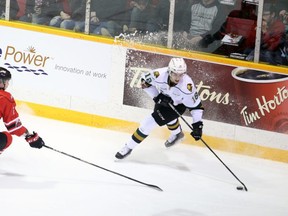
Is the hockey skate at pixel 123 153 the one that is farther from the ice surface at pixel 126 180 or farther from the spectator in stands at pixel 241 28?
the spectator in stands at pixel 241 28

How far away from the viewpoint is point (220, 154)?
704 centimetres

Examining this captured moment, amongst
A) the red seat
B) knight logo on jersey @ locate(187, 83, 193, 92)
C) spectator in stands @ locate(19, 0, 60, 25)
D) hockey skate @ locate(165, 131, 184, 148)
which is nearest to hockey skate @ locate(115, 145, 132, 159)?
hockey skate @ locate(165, 131, 184, 148)

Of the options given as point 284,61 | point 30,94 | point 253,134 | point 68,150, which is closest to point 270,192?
point 253,134

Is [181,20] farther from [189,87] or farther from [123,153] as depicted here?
[123,153]

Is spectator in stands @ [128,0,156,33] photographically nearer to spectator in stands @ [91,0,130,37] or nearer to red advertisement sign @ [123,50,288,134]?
spectator in stands @ [91,0,130,37]

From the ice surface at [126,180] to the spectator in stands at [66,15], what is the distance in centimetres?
100

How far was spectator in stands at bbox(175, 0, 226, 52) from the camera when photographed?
7.14 m

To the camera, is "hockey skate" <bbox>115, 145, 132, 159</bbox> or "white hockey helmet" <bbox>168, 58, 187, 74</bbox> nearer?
"white hockey helmet" <bbox>168, 58, 187, 74</bbox>

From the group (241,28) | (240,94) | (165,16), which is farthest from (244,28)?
(165,16)

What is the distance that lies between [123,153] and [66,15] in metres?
1.84

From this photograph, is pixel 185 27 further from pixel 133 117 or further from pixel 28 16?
pixel 28 16

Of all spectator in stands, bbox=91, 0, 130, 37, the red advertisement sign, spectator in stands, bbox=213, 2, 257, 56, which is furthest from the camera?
spectator in stands, bbox=91, 0, 130, 37

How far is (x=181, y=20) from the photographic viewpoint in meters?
7.28

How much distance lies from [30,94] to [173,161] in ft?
6.08
